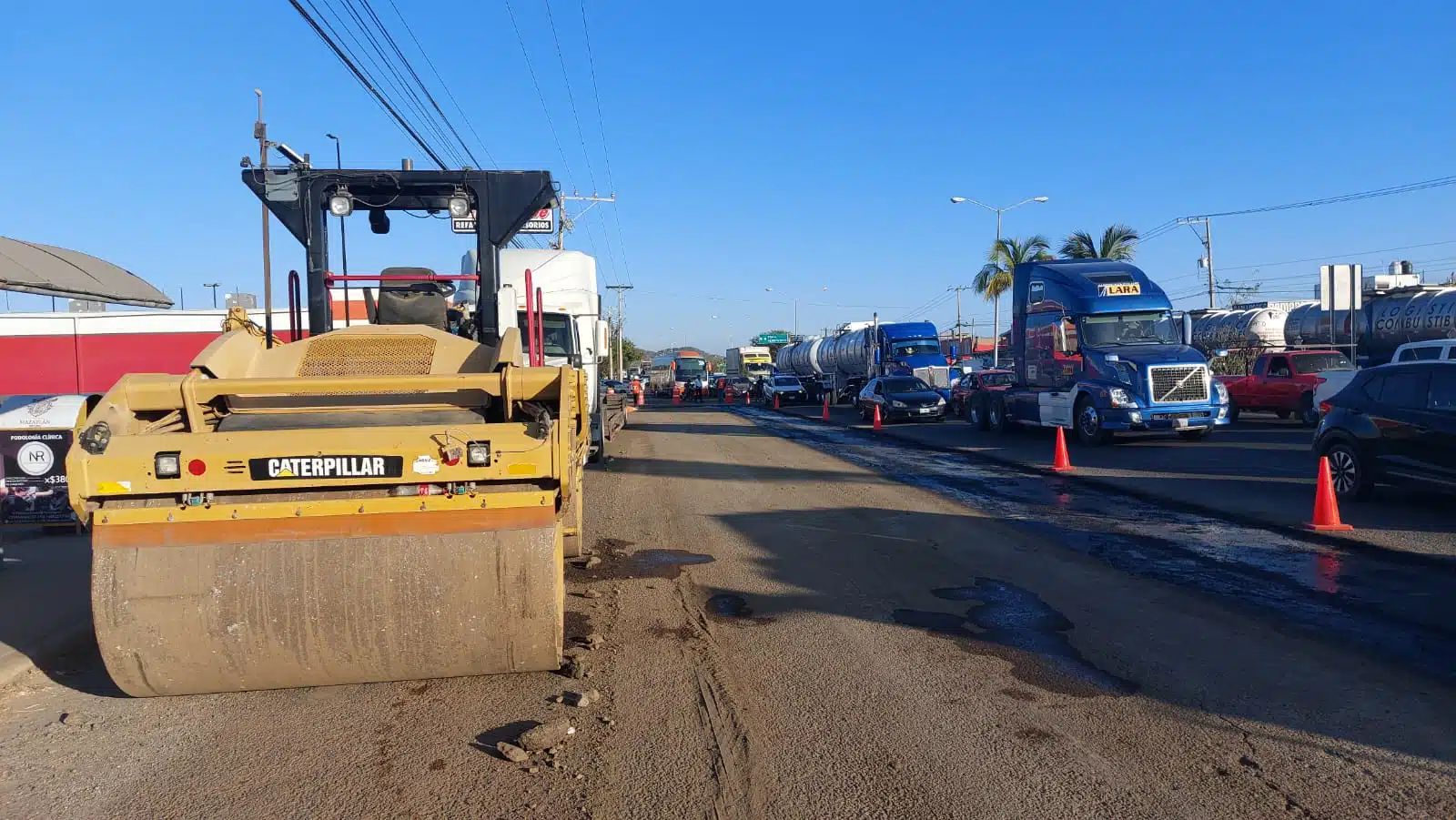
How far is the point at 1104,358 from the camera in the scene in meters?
19.7

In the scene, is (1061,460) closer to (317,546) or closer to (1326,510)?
(1326,510)

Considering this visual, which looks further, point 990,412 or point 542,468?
point 990,412

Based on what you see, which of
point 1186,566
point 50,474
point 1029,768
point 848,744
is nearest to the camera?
point 1029,768

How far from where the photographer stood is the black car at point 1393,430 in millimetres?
10383

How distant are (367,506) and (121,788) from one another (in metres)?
1.58

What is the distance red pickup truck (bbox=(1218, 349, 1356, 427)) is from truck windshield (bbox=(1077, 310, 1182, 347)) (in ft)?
15.6

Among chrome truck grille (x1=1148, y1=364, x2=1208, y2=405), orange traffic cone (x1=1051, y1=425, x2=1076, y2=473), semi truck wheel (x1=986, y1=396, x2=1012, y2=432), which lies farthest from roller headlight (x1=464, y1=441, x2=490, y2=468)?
semi truck wheel (x1=986, y1=396, x2=1012, y2=432)

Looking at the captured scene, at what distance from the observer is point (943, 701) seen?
17.2 ft

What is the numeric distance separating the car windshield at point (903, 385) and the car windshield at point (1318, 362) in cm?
997

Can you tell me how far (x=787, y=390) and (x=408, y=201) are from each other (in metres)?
40.6

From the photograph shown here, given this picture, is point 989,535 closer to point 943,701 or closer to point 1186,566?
point 1186,566

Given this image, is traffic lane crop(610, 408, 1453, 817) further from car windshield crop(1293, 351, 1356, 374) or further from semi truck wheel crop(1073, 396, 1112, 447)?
car windshield crop(1293, 351, 1356, 374)

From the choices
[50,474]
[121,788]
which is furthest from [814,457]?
[121,788]

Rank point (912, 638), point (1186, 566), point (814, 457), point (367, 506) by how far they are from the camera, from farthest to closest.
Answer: point (814, 457) < point (1186, 566) < point (912, 638) < point (367, 506)
